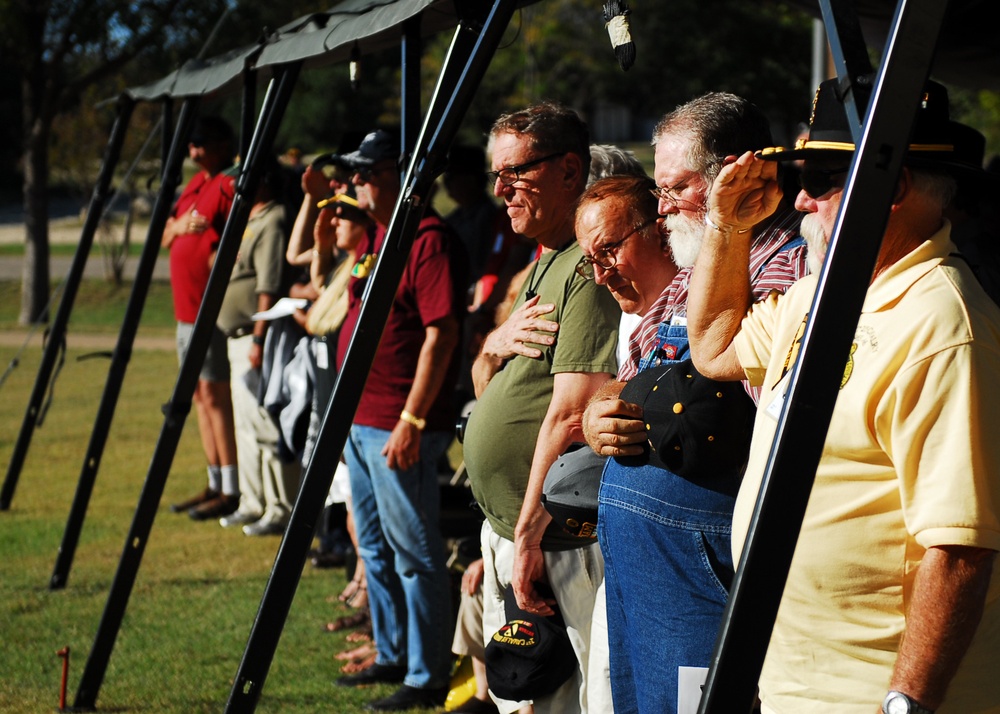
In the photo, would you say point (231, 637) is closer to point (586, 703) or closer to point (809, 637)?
point (586, 703)

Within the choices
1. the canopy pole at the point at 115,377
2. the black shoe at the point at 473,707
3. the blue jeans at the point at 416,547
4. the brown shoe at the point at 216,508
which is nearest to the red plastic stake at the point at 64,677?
the blue jeans at the point at 416,547

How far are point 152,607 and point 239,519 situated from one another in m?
1.58

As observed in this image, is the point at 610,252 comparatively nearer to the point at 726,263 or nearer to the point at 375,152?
the point at 726,263

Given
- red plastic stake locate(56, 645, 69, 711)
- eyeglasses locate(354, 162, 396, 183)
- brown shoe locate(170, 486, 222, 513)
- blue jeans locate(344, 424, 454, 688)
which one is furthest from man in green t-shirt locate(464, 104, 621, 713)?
brown shoe locate(170, 486, 222, 513)

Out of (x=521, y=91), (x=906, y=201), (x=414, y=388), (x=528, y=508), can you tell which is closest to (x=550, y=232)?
(x=528, y=508)

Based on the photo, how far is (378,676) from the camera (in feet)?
15.0

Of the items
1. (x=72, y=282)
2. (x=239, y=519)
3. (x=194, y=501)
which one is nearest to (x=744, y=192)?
(x=239, y=519)

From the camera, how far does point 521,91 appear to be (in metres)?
32.9

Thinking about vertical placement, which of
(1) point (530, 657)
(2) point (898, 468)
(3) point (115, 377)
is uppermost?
(2) point (898, 468)

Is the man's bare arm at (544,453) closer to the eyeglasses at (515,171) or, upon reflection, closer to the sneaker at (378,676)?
the eyeglasses at (515,171)

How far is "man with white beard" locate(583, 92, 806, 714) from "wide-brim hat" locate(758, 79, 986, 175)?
38 centimetres

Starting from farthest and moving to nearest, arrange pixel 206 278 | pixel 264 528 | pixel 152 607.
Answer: pixel 206 278, pixel 264 528, pixel 152 607

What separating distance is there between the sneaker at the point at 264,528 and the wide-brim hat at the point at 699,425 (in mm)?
4761

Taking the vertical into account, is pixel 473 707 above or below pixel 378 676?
above
